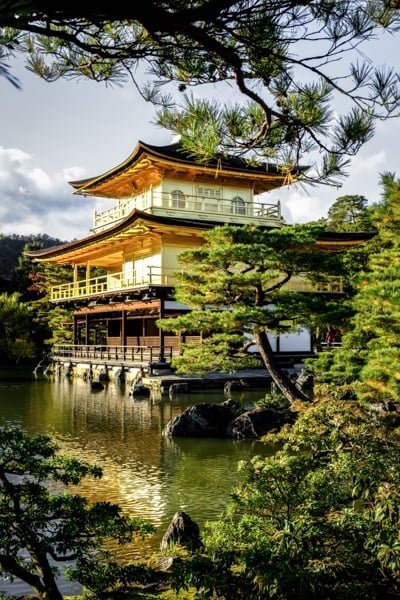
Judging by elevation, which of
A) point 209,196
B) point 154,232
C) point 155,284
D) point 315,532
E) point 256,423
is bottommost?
point 256,423

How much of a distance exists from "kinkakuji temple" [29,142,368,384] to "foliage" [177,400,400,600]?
16295mm

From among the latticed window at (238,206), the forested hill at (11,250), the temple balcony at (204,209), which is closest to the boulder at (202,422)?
the temple balcony at (204,209)

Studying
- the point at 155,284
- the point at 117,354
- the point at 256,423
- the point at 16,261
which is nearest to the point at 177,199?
the point at 155,284

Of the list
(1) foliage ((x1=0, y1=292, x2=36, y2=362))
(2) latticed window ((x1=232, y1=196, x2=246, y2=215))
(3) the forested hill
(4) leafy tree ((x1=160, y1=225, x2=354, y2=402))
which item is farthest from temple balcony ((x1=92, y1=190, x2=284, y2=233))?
(3) the forested hill

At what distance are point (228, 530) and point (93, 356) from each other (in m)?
22.4

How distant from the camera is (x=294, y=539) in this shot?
10.7 feet

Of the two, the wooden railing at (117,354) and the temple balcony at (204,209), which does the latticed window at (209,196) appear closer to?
the temple balcony at (204,209)

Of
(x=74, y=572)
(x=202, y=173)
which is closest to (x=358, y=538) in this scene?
(x=74, y=572)

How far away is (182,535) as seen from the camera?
5426 millimetres

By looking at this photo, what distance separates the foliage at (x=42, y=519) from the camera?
348 cm

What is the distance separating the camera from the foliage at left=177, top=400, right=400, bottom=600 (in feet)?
10.3

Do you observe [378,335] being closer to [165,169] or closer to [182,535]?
[182,535]

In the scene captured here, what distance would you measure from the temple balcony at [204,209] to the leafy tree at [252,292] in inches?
446

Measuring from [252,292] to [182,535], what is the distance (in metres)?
8.06
